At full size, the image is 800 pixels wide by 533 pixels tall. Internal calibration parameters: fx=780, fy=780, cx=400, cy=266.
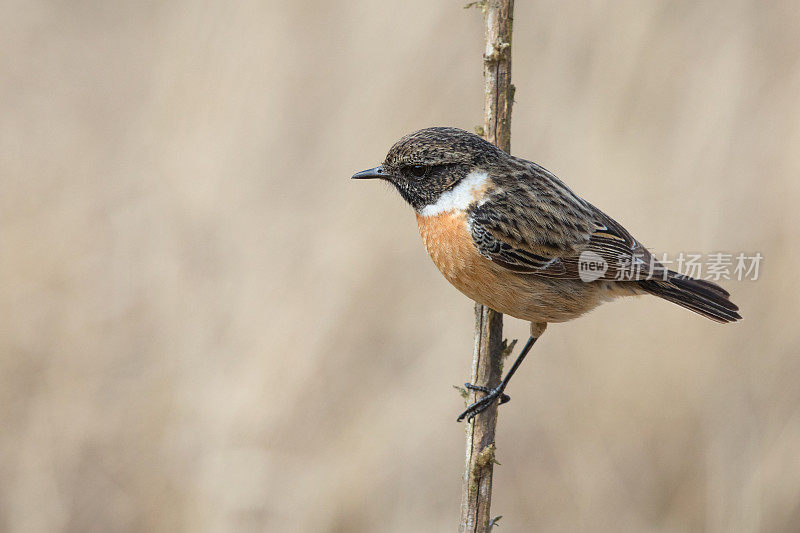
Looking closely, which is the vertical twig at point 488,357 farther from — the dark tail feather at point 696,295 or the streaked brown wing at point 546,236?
the dark tail feather at point 696,295

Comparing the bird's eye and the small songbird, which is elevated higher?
the bird's eye

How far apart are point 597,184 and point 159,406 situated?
12.4 ft

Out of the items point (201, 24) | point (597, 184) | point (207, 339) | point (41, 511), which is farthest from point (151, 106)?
point (597, 184)

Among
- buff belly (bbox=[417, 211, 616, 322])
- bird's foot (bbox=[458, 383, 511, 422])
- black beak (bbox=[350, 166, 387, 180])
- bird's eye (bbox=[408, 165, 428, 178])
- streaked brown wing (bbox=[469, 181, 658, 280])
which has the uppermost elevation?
bird's eye (bbox=[408, 165, 428, 178])

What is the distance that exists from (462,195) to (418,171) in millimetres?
271

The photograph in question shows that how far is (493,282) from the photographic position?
4027mm

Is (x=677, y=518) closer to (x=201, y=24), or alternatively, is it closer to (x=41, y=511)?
(x=41, y=511)

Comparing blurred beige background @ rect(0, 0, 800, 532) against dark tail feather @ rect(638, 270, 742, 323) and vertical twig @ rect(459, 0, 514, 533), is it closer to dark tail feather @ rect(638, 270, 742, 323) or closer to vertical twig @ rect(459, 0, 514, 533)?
dark tail feather @ rect(638, 270, 742, 323)

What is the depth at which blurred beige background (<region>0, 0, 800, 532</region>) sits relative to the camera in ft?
19.0

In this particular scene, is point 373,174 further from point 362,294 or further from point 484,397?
point 362,294

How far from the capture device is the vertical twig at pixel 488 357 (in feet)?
12.2

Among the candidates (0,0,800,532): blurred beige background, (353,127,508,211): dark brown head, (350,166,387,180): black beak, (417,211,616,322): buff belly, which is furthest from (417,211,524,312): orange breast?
(0,0,800,532): blurred beige background

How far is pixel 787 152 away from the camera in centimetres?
603

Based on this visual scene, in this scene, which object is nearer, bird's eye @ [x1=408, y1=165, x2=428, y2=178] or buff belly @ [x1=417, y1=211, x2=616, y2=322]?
buff belly @ [x1=417, y1=211, x2=616, y2=322]
